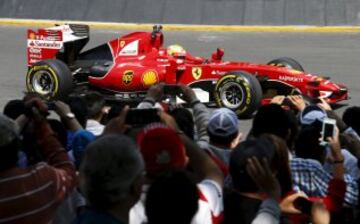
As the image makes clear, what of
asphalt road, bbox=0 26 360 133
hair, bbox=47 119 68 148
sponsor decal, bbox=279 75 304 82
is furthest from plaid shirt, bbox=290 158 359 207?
asphalt road, bbox=0 26 360 133

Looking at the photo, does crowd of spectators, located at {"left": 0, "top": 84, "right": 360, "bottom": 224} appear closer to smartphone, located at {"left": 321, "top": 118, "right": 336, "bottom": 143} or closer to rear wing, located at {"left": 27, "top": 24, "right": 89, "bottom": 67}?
smartphone, located at {"left": 321, "top": 118, "right": 336, "bottom": 143}

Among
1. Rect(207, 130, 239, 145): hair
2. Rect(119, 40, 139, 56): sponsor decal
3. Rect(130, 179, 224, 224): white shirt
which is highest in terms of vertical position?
Rect(207, 130, 239, 145): hair

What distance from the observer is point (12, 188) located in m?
3.83

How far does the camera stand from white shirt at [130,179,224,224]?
3861 millimetres

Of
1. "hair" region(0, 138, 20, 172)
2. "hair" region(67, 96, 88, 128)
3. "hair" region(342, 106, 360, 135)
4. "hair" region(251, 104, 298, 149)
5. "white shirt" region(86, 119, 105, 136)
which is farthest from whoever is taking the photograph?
"hair" region(67, 96, 88, 128)

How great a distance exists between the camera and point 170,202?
3254mm

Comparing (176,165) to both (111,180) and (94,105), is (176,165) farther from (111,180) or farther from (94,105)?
(94,105)

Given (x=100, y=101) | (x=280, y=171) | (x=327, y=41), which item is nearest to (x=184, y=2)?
(x=327, y=41)

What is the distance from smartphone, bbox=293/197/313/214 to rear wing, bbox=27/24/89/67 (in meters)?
9.96

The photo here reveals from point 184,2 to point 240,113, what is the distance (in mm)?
11105

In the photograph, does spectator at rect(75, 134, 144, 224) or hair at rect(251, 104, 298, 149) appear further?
hair at rect(251, 104, 298, 149)

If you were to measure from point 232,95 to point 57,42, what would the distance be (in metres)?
3.23

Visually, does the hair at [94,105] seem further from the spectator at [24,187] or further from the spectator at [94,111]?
the spectator at [24,187]

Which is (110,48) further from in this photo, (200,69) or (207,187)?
(207,187)
